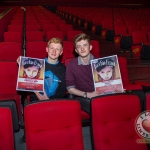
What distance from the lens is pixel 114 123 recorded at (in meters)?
0.76

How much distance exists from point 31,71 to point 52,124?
296 mm

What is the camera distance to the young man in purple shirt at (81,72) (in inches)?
41.9

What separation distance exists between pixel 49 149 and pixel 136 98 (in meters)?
0.34

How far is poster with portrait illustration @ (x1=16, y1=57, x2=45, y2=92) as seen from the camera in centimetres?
90

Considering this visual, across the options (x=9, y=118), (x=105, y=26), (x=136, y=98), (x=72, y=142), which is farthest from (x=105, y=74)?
(x=105, y=26)

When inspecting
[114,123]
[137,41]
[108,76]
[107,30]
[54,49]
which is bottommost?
[114,123]

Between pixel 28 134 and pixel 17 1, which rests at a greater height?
pixel 17 1

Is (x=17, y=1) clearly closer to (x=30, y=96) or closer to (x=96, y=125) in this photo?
(x=30, y=96)

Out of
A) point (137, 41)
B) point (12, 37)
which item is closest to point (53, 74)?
point (12, 37)

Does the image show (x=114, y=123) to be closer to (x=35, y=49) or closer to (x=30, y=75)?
(x=30, y=75)

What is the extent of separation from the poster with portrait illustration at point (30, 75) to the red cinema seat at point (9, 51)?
0.57 meters

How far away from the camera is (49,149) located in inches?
27.5

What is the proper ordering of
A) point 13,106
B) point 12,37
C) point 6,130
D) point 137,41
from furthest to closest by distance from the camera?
1. point 137,41
2. point 12,37
3. point 13,106
4. point 6,130

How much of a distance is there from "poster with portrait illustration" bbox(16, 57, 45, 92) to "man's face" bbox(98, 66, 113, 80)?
0.83 feet
